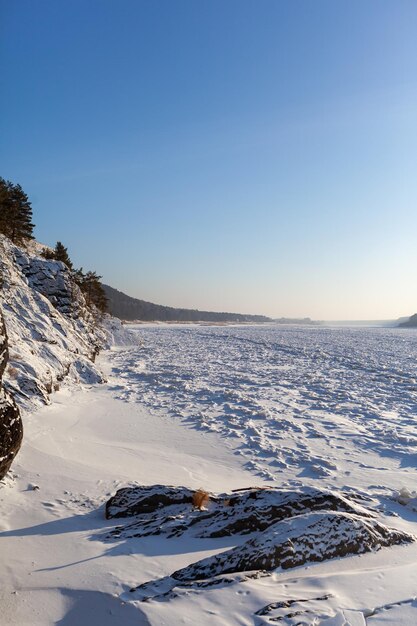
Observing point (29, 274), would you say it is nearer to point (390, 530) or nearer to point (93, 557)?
point (93, 557)

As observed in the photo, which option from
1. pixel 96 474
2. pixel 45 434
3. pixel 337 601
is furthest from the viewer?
pixel 45 434

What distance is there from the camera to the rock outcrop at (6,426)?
4.98m

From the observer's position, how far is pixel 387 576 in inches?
133

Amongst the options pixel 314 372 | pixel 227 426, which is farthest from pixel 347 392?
pixel 227 426

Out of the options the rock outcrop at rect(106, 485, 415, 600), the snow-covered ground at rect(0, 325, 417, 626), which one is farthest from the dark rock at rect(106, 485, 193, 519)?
the snow-covered ground at rect(0, 325, 417, 626)

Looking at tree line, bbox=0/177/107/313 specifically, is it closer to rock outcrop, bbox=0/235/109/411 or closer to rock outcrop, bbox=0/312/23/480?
rock outcrop, bbox=0/235/109/411

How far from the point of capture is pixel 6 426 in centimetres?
505

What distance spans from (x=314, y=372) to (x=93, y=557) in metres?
16.0

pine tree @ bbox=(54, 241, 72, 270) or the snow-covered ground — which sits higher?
pine tree @ bbox=(54, 241, 72, 270)

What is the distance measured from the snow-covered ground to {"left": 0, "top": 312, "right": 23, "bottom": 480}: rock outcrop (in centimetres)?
65

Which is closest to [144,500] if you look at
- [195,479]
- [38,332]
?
[195,479]

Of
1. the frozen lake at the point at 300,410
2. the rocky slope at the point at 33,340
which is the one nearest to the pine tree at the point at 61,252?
the rocky slope at the point at 33,340

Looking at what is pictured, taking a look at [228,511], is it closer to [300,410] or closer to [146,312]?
[300,410]

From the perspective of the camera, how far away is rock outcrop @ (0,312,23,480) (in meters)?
4.98
